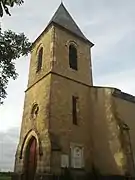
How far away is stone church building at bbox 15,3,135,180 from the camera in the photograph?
1356 cm

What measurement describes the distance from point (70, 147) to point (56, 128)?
1518 mm

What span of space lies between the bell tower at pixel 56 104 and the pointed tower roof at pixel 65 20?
6.1 inches

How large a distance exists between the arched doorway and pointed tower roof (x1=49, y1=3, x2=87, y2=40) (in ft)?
34.7

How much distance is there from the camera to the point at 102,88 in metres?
16.8

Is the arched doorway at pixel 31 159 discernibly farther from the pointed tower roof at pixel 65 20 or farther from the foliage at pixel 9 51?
the pointed tower roof at pixel 65 20

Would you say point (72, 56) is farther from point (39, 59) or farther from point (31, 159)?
point (31, 159)

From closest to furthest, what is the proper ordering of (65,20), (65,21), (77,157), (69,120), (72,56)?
1. (77,157)
2. (69,120)
3. (72,56)
4. (65,21)
5. (65,20)

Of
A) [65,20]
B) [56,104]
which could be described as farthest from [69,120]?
[65,20]

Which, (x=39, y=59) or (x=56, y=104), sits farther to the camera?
(x=39, y=59)

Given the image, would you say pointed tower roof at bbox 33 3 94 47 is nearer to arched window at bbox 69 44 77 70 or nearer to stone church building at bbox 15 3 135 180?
stone church building at bbox 15 3 135 180

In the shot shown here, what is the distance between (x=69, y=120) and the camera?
49.9 ft

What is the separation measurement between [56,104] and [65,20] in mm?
9984

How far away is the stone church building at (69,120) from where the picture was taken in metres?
13.6

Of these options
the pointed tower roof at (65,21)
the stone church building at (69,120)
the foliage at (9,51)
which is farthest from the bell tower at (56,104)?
the foliage at (9,51)
